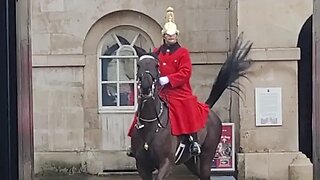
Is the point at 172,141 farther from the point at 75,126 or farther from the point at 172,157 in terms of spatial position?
the point at 75,126

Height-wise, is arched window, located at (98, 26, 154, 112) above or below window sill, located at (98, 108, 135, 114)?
above

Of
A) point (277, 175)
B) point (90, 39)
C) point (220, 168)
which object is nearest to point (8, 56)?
point (220, 168)

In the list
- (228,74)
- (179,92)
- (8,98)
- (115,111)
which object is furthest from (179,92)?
(8,98)

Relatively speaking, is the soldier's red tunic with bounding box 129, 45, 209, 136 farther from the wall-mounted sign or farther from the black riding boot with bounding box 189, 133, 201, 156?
the wall-mounted sign

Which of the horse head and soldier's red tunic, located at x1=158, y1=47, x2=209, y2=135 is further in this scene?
soldier's red tunic, located at x1=158, y1=47, x2=209, y2=135

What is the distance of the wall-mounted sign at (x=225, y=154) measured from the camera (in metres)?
10.5

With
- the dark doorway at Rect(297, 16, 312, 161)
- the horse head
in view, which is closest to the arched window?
the dark doorway at Rect(297, 16, 312, 161)

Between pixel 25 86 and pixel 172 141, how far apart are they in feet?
14.7

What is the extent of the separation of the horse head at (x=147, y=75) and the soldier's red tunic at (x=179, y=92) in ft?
2.09

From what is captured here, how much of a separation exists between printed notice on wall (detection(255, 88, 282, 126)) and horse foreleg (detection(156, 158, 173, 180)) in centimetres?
385

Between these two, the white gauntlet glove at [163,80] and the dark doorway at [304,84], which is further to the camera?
the dark doorway at [304,84]

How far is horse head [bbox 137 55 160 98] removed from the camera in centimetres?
687

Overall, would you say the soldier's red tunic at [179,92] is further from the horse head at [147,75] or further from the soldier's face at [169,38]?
the horse head at [147,75]

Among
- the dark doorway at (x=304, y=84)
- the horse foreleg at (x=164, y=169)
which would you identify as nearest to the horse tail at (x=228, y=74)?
the horse foreleg at (x=164, y=169)
